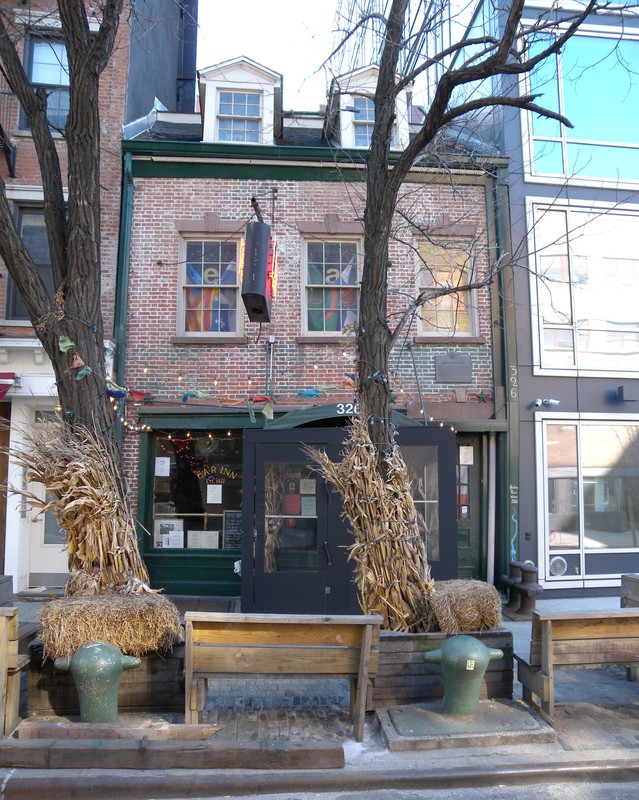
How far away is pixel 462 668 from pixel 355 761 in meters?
1.02

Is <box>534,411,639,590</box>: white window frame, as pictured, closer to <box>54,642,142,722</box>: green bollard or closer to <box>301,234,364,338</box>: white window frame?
<box>301,234,364,338</box>: white window frame

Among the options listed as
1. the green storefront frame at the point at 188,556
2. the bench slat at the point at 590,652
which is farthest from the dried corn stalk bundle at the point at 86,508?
the green storefront frame at the point at 188,556

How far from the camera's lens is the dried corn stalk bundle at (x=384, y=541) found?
5410mm

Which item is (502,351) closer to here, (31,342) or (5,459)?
(31,342)

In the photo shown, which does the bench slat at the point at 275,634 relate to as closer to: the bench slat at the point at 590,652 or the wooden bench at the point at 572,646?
the wooden bench at the point at 572,646

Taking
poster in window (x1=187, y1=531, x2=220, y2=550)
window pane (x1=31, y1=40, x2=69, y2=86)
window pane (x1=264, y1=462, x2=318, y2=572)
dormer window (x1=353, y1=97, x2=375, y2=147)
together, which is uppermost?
window pane (x1=31, y1=40, x2=69, y2=86)

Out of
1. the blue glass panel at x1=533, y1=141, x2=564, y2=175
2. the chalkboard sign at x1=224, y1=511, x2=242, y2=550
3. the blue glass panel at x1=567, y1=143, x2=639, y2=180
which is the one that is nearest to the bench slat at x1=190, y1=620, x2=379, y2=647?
the chalkboard sign at x1=224, y1=511, x2=242, y2=550

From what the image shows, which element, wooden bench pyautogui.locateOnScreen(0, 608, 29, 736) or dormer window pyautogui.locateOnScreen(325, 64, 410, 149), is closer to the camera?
wooden bench pyautogui.locateOnScreen(0, 608, 29, 736)

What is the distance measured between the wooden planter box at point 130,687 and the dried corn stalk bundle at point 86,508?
0.60 m

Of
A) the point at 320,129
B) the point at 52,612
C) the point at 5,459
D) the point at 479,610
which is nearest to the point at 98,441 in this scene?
the point at 52,612

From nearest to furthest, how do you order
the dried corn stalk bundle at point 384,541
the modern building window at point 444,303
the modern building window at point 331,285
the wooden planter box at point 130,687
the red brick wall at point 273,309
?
the wooden planter box at point 130,687 → the dried corn stalk bundle at point 384,541 → the red brick wall at point 273,309 → the modern building window at point 331,285 → the modern building window at point 444,303

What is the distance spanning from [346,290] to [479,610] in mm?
5876

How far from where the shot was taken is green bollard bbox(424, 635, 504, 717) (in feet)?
15.3

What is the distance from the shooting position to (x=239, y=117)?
34.0 ft
